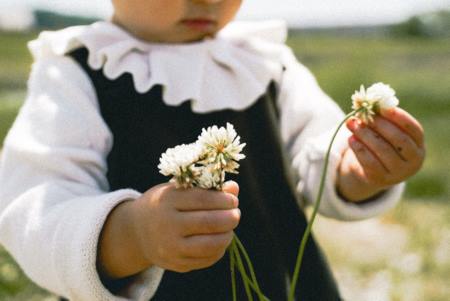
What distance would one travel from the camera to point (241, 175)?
1.46 metres

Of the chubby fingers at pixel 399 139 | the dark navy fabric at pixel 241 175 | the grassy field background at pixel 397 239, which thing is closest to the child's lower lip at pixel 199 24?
the dark navy fabric at pixel 241 175

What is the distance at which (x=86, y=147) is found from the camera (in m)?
1.37

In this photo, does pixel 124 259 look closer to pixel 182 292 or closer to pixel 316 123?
pixel 182 292

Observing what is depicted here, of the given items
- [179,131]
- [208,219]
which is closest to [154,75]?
[179,131]

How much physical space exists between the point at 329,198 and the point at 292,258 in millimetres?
131

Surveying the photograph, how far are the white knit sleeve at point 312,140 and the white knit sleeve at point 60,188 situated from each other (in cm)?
37

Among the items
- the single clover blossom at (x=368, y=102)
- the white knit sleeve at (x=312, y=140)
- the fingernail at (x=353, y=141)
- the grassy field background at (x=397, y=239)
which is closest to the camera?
the single clover blossom at (x=368, y=102)

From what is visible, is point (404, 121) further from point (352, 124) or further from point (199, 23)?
point (199, 23)

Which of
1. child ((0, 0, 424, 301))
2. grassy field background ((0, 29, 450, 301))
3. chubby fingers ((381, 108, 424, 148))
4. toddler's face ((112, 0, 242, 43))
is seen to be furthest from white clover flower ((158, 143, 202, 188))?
grassy field background ((0, 29, 450, 301))

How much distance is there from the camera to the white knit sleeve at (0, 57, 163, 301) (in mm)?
1204

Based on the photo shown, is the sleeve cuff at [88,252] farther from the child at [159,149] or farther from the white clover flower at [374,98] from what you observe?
the white clover flower at [374,98]

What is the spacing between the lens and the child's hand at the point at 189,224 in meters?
1.02

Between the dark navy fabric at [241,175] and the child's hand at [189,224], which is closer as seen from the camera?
the child's hand at [189,224]

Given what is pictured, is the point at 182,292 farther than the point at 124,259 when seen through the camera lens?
Yes
